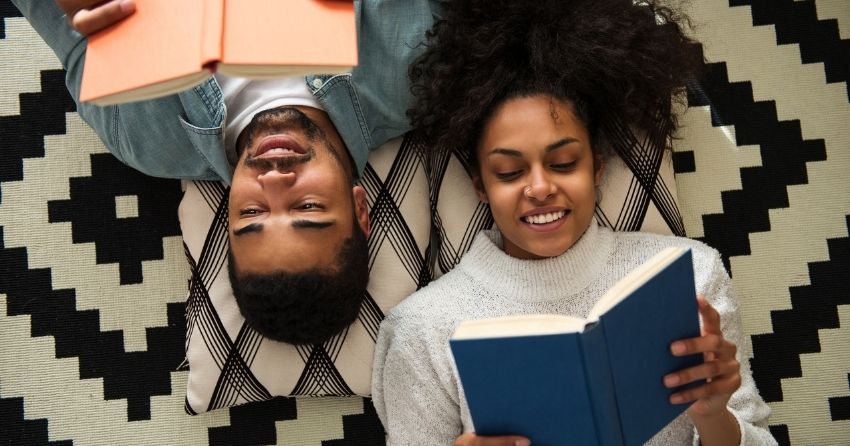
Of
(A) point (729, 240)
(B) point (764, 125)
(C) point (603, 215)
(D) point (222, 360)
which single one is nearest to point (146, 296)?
(D) point (222, 360)

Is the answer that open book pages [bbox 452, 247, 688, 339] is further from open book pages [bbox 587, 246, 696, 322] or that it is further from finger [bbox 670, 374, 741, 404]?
finger [bbox 670, 374, 741, 404]

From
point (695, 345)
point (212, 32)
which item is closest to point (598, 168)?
point (695, 345)

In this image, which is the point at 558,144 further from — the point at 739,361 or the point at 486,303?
the point at 739,361

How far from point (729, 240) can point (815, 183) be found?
22 cm

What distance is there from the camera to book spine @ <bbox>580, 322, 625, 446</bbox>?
0.96 m

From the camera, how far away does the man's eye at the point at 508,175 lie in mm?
1301

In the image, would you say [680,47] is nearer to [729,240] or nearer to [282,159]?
[729,240]

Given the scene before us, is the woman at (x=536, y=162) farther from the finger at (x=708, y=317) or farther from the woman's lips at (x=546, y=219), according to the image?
the finger at (x=708, y=317)

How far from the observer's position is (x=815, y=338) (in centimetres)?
158

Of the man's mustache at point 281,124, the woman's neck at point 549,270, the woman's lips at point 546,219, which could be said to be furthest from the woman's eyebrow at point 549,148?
the man's mustache at point 281,124

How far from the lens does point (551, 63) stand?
1325 mm

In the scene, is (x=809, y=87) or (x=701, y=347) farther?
(x=809, y=87)

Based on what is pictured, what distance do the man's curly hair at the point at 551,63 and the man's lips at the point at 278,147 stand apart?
0.81 ft

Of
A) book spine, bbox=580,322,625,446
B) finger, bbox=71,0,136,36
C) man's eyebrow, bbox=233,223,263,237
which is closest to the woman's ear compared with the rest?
book spine, bbox=580,322,625,446
